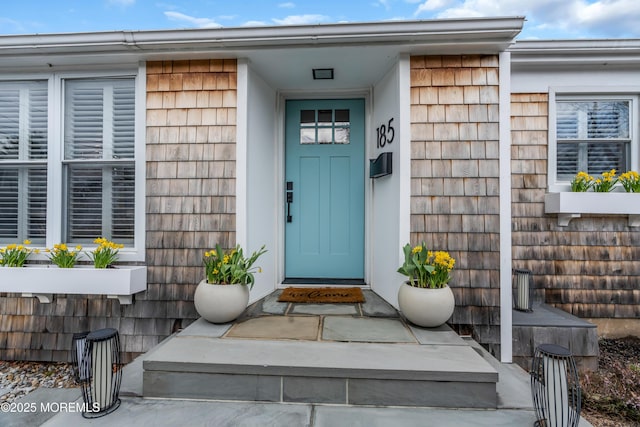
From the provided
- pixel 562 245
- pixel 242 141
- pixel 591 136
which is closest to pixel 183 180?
pixel 242 141

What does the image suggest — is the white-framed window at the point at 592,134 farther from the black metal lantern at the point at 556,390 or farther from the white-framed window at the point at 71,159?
the white-framed window at the point at 71,159

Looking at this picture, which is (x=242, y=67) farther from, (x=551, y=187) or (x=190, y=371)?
(x=551, y=187)

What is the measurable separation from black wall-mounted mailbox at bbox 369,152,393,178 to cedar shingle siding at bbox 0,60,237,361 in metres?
1.30

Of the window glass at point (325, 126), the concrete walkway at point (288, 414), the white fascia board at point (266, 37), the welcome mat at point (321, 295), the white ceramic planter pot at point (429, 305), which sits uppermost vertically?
the white fascia board at point (266, 37)

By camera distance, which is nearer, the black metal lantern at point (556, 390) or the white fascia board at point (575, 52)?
the black metal lantern at point (556, 390)

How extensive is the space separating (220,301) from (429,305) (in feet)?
4.73

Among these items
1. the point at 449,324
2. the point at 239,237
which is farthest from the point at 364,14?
the point at 449,324

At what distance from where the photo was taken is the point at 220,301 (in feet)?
7.11

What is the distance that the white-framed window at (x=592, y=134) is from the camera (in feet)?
10.1

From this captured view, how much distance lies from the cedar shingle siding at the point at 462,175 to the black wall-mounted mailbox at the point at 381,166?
232 millimetres

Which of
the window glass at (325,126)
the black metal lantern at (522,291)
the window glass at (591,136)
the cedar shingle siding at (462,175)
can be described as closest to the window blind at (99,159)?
the window glass at (325,126)

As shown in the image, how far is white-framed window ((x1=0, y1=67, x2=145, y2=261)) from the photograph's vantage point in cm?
273

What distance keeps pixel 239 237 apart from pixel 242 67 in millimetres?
1428

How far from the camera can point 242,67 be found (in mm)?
2605
